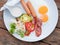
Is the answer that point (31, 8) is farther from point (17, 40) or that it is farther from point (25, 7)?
point (17, 40)

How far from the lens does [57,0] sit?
1077mm

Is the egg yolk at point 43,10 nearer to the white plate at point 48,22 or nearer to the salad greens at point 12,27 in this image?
the white plate at point 48,22

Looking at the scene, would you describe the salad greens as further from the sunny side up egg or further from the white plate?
the sunny side up egg

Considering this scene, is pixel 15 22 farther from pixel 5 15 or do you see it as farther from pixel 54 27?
pixel 54 27

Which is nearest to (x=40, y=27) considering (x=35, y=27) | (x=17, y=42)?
(x=35, y=27)

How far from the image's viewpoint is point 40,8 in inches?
41.8

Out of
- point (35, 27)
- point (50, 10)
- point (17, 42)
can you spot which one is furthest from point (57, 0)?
point (17, 42)

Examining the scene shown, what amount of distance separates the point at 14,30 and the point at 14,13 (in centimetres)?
8

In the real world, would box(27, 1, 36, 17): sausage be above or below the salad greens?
above

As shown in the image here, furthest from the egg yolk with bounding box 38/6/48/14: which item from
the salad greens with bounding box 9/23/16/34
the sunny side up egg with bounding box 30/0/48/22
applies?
the salad greens with bounding box 9/23/16/34

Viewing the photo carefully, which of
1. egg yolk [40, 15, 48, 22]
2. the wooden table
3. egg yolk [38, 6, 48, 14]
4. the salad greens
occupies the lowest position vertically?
the wooden table

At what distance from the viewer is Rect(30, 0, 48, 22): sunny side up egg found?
105cm

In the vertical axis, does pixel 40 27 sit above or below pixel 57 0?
below

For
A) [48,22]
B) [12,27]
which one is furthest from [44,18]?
[12,27]
